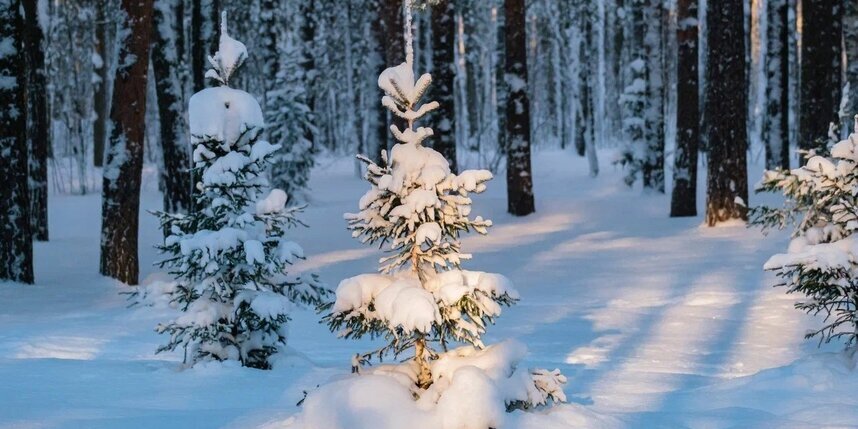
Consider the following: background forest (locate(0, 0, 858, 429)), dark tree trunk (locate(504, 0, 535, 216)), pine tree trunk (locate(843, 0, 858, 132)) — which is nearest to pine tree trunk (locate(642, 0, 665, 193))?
background forest (locate(0, 0, 858, 429))

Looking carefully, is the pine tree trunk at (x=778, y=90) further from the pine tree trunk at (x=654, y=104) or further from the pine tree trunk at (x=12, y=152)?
the pine tree trunk at (x=12, y=152)

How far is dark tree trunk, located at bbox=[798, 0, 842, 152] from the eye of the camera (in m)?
15.1

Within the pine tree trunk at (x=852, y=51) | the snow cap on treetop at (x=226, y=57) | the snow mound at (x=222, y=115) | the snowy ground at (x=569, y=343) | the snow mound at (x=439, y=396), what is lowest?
the snowy ground at (x=569, y=343)

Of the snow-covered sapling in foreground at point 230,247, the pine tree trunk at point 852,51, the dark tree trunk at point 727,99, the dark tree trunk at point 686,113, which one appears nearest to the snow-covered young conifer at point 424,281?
the snow-covered sapling in foreground at point 230,247

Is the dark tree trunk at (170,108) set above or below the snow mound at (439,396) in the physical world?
above

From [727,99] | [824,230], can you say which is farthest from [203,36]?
[824,230]

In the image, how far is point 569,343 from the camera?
8.35 metres

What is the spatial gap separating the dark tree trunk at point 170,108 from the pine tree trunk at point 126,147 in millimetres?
1839

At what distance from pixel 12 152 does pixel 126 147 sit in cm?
133

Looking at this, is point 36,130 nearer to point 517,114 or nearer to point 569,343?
point 517,114

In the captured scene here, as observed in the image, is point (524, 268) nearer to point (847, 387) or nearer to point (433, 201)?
point (847, 387)

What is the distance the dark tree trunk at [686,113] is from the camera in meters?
16.8

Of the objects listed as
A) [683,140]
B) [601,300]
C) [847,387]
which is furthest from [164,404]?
[683,140]

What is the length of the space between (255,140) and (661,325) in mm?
4525
